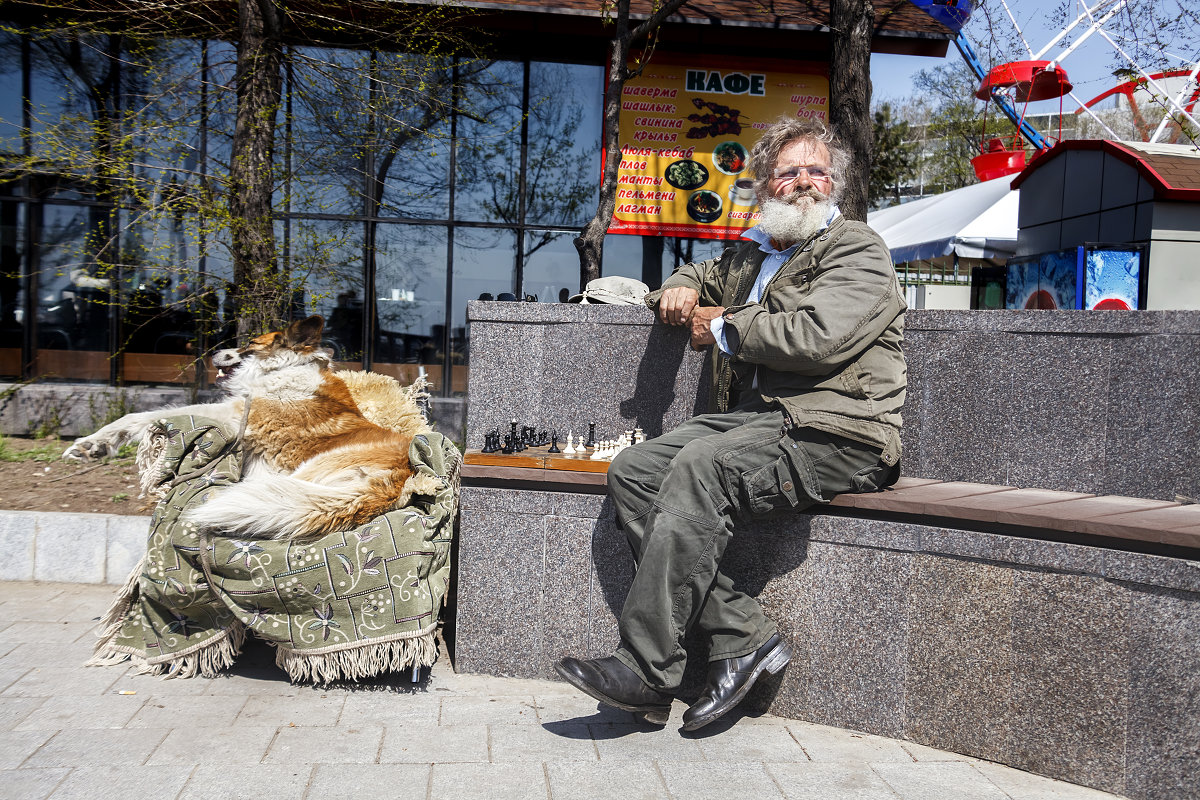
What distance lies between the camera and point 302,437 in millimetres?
3748

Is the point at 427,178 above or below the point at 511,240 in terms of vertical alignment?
above

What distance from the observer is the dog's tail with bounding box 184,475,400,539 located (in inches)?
131

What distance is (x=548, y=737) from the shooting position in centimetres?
313

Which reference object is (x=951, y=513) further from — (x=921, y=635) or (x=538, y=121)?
(x=538, y=121)

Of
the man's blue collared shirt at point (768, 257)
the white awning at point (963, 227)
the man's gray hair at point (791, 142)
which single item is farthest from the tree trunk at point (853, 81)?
the white awning at point (963, 227)

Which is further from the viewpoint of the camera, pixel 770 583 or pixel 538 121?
pixel 538 121

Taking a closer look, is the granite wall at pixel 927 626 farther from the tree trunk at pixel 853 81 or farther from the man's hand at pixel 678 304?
the tree trunk at pixel 853 81

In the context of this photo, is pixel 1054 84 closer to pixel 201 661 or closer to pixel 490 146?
pixel 490 146

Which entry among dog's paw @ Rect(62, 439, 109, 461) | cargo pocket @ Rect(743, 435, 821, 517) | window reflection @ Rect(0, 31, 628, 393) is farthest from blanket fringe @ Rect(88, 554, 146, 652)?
window reflection @ Rect(0, 31, 628, 393)

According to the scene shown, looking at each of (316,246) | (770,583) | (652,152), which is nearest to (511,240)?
(652,152)

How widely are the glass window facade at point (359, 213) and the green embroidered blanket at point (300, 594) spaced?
5.57 meters

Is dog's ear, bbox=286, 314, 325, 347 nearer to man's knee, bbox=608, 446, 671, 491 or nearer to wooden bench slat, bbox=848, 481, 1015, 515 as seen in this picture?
man's knee, bbox=608, 446, 671, 491

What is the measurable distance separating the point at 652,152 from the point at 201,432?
7.16m

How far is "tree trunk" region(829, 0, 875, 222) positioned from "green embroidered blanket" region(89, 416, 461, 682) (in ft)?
12.7
